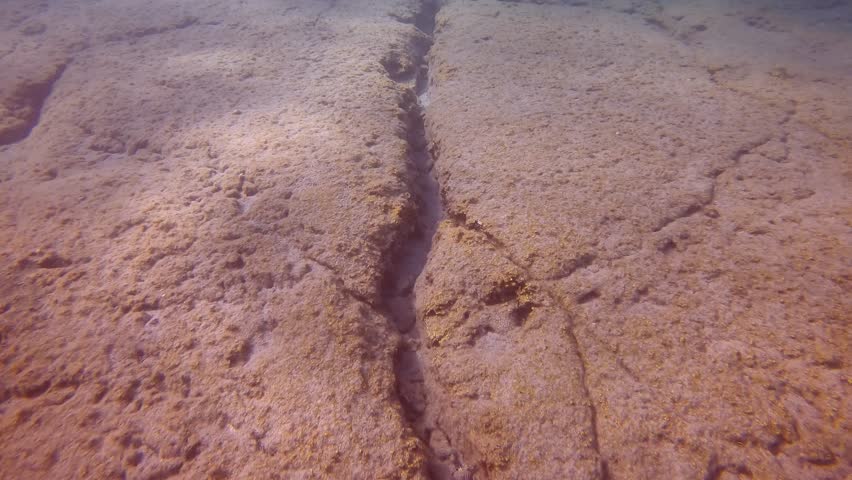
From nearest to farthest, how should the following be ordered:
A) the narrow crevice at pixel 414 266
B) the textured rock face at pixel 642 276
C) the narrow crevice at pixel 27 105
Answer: the textured rock face at pixel 642 276 → the narrow crevice at pixel 414 266 → the narrow crevice at pixel 27 105

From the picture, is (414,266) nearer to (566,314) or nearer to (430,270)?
(430,270)

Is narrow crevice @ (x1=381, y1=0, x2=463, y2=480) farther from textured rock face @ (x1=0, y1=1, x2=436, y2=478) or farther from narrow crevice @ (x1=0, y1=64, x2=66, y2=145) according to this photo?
narrow crevice @ (x1=0, y1=64, x2=66, y2=145)

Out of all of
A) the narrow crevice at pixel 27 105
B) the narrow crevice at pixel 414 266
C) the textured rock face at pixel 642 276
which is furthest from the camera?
the narrow crevice at pixel 27 105

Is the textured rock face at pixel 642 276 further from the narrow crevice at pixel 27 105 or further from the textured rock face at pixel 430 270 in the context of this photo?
the narrow crevice at pixel 27 105

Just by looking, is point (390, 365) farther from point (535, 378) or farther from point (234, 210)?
point (234, 210)

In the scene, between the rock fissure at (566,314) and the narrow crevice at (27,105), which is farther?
the narrow crevice at (27,105)

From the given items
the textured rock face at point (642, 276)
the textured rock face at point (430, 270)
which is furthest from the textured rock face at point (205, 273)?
the textured rock face at point (642, 276)

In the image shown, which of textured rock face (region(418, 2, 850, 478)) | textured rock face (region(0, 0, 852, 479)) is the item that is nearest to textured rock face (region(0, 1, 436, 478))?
textured rock face (region(0, 0, 852, 479))

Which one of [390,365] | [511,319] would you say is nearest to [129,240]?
[390,365]
